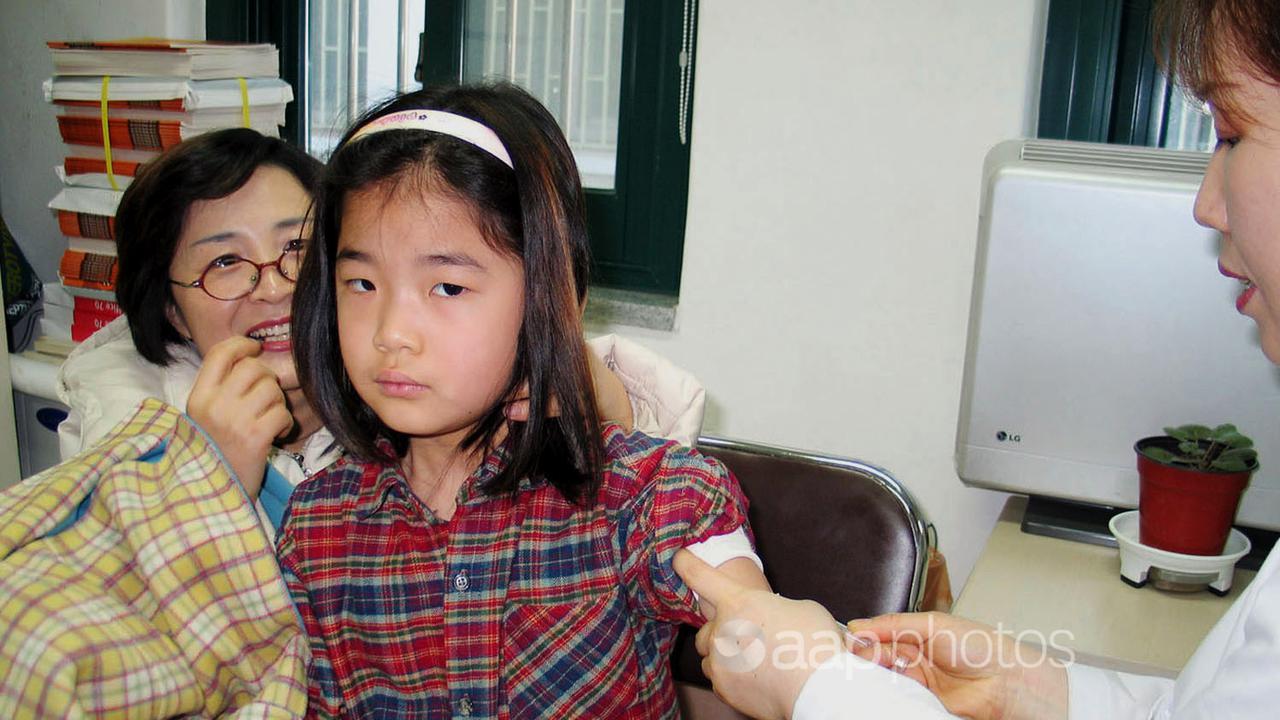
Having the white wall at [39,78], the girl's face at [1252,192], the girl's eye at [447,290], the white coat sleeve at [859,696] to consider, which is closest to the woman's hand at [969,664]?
the white coat sleeve at [859,696]

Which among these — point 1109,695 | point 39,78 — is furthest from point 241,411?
point 39,78

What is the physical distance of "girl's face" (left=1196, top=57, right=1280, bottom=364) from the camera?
759mm

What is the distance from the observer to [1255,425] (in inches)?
60.9

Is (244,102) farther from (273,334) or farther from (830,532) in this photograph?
(830,532)

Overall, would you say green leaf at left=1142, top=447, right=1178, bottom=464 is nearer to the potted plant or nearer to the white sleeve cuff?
the potted plant

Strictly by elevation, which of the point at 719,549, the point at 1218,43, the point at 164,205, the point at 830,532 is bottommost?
the point at 830,532

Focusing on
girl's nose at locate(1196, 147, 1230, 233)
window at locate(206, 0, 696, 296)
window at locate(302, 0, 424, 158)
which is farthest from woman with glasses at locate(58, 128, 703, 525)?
window at locate(302, 0, 424, 158)

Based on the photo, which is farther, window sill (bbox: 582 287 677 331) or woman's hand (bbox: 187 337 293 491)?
window sill (bbox: 582 287 677 331)

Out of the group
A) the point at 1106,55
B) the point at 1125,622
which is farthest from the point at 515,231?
the point at 1106,55

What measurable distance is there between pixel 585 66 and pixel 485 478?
1.63 meters

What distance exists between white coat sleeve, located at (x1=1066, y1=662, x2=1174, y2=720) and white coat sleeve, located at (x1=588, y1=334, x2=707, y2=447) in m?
0.49

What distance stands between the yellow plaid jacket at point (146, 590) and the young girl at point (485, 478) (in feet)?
0.33

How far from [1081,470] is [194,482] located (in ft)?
4.01

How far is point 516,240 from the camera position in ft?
3.56
